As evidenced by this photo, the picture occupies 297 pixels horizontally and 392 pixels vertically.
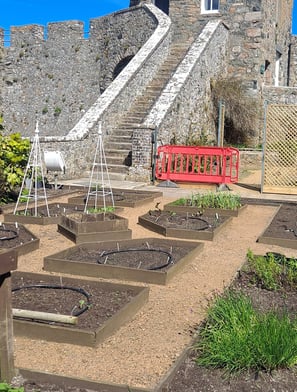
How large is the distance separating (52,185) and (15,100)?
1092cm

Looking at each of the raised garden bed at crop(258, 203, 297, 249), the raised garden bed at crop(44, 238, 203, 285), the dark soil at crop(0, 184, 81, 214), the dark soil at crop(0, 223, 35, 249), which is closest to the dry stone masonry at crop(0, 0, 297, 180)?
the dark soil at crop(0, 184, 81, 214)

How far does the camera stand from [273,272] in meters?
5.34

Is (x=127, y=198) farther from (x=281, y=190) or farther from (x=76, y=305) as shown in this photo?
(x=76, y=305)

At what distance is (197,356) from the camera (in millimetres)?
3611

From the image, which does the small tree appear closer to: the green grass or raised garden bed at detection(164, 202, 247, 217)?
the green grass

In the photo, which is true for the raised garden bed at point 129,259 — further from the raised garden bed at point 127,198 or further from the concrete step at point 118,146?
the concrete step at point 118,146

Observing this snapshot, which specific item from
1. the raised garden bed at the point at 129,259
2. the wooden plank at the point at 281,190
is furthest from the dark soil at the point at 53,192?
the wooden plank at the point at 281,190

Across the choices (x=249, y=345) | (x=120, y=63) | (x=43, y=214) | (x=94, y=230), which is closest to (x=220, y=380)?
(x=249, y=345)

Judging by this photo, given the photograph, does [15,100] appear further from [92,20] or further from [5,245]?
[5,245]

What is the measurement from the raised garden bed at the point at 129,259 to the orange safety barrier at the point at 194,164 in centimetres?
602

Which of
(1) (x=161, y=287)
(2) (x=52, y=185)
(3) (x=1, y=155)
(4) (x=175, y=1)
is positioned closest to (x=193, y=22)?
(4) (x=175, y=1)

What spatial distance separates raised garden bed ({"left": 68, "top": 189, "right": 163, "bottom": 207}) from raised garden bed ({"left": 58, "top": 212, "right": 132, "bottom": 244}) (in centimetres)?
216

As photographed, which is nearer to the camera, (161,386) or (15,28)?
(161,386)

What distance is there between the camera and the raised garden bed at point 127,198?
10016mm
